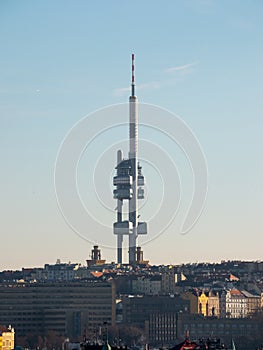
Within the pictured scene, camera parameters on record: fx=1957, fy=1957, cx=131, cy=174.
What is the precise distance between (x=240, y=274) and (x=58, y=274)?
56.7 feet

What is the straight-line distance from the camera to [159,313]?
13862 cm

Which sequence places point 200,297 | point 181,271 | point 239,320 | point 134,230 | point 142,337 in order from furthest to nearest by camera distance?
point 134,230
point 181,271
point 200,297
point 239,320
point 142,337

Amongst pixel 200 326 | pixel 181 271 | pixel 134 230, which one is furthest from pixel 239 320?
pixel 134 230

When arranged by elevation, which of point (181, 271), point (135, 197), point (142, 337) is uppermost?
point (135, 197)

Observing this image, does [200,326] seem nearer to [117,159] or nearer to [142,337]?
[142,337]

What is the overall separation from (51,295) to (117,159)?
204ft

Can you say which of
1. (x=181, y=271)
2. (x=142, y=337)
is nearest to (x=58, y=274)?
(x=181, y=271)

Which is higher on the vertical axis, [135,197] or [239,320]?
[135,197]

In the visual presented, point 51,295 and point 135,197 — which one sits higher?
point 135,197

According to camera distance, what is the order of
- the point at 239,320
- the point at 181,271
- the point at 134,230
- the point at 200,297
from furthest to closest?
the point at 134,230
the point at 181,271
the point at 200,297
the point at 239,320

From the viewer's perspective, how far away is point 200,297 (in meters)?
143

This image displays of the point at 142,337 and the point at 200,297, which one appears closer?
the point at 142,337

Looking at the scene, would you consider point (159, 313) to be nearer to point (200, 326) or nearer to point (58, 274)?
point (200, 326)

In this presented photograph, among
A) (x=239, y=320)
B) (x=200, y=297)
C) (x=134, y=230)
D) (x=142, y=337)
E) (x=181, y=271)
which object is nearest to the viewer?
(x=142, y=337)
